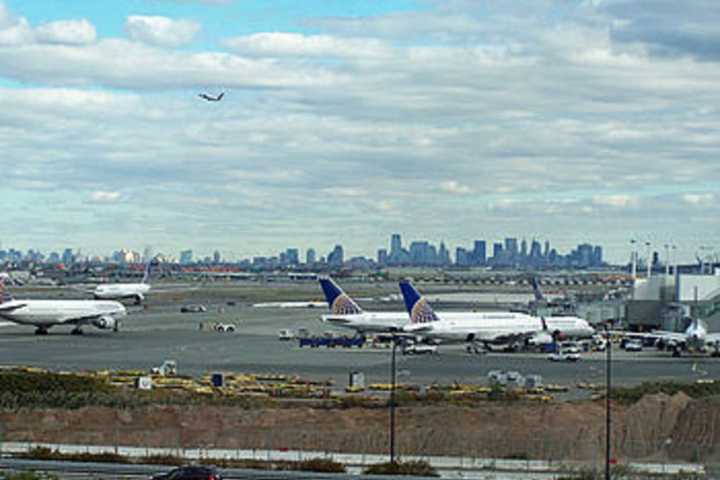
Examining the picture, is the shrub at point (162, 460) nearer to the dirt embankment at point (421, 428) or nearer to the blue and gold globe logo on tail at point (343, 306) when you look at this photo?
the dirt embankment at point (421, 428)

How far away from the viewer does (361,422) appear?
6097 centimetres

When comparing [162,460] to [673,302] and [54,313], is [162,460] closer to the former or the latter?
[54,313]

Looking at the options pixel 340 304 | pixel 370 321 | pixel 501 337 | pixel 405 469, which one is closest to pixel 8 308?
pixel 340 304

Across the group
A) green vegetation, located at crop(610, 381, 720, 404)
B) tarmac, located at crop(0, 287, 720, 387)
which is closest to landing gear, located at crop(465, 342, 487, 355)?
tarmac, located at crop(0, 287, 720, 387)

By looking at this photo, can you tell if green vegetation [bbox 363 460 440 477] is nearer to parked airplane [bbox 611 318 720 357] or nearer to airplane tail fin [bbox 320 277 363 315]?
parked airplane [bbox 611 318 720 357]

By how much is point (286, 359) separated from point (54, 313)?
3536cm

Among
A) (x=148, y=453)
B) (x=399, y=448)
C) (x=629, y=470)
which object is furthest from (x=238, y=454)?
(x=629, y=470)

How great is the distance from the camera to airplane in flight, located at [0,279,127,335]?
122 meters

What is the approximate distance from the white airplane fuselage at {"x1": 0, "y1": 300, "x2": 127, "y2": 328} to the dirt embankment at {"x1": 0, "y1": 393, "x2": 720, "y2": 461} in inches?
2404

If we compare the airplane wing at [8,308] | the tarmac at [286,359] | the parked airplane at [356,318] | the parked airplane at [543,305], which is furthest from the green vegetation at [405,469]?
the parked airplane at [543,305]

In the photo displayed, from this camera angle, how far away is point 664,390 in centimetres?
7225

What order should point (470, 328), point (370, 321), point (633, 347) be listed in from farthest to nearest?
point (370, 321) < point (633, 347) < point (470, 328)

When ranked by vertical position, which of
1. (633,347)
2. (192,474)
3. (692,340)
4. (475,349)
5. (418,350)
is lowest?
(192,474)

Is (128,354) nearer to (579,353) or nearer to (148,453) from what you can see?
(579,353)
